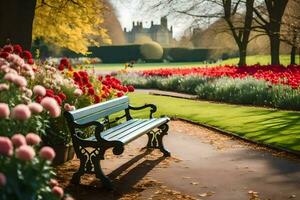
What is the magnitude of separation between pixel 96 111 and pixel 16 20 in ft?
20.0

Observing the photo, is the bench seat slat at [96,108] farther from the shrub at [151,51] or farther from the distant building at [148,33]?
the distant building at [148,33]

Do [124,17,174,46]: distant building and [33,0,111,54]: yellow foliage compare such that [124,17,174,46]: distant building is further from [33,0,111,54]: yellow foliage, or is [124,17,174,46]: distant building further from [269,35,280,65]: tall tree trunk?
[33,0,111,54]: yellow foliage

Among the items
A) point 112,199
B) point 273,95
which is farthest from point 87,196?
point 273,95

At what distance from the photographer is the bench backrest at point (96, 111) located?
22.0 feet

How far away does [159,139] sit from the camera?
8.73m

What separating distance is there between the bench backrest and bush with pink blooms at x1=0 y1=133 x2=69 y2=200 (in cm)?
326

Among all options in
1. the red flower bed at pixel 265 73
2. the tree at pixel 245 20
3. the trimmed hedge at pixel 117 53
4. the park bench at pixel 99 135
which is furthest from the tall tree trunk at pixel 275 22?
the trimmed hedge at pixel 117 53

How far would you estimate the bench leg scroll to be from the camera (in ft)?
28.2

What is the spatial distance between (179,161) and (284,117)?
214 inches

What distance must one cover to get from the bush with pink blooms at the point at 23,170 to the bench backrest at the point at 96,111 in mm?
3263

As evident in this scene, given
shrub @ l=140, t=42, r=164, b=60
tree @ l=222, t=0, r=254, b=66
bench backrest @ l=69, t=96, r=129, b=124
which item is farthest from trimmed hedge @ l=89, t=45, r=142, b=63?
bench backrest @ l=69, t=96, r=129, b=124

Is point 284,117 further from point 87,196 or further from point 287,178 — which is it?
point 87,196

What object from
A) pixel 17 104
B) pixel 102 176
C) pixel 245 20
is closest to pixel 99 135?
pixel 102 176

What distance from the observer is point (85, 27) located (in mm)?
18297
